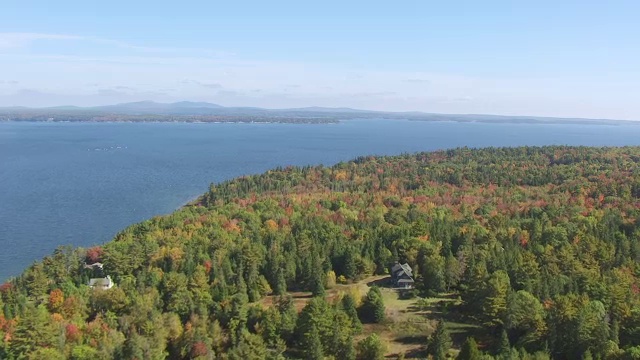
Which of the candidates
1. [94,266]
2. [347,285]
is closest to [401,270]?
[347,285]

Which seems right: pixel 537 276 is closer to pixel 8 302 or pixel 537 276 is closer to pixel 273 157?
pixel 8 302

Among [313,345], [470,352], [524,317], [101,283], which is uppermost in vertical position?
[524,317]

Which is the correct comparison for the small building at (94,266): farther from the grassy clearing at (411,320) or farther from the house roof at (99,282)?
the grassy clearing at (411,320)

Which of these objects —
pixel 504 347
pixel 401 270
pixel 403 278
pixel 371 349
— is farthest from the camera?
pixel 401 270

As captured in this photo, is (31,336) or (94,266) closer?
(31,336)

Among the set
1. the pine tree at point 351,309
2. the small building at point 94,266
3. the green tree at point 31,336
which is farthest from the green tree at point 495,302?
the small building at point 94,266

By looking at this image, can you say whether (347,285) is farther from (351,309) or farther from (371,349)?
(371,349)

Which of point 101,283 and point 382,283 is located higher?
point 101,283
